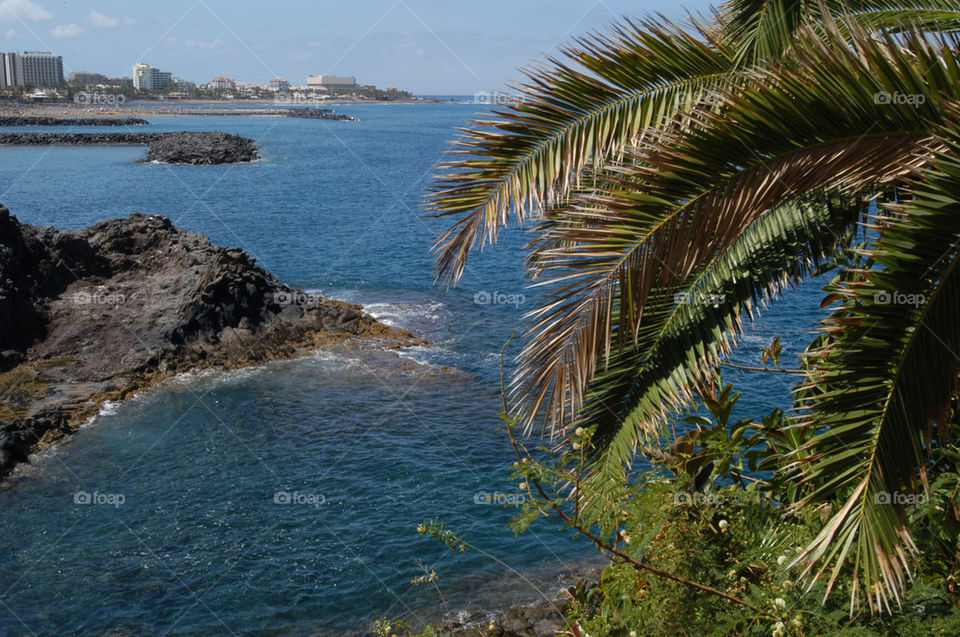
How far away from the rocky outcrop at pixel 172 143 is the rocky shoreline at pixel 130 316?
55.5 meters

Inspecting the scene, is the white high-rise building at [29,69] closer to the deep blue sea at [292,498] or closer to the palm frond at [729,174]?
the deep blue sea at [292,498]

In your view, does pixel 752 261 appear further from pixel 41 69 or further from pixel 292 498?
pixel 41 69

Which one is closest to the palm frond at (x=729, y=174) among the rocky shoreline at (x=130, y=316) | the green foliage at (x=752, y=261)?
the green foliage at (x=752, y=261)

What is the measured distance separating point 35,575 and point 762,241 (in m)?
13.7

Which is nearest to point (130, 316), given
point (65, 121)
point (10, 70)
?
point (65, 121)

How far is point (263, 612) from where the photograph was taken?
43.0 feet

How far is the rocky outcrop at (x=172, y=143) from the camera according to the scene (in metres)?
82.8

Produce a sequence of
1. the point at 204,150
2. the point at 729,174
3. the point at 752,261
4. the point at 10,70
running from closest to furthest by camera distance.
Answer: the point at 729,174, the point at 752,261, the point at 204,150, the point at 10,70

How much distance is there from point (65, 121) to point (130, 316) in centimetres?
11685

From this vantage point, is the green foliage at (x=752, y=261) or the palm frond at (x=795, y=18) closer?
the green foliage at (x=752, y=261)

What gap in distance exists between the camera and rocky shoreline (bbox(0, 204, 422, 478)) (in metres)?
22.8

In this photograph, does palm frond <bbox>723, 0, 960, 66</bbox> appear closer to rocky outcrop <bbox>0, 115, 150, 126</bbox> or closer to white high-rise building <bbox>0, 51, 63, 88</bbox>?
rocky outcrop <bbox>0, 115, 150, 126</bbox>

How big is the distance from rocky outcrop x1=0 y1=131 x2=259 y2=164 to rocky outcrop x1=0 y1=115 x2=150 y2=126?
63.6 feet

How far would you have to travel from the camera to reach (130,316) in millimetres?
25938
